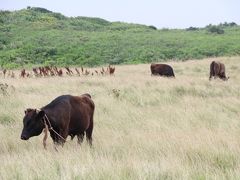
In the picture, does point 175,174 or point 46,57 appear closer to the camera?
point 175,174

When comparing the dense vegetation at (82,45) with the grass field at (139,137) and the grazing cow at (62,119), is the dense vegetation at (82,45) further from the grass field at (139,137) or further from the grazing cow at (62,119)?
the grazing cow at (62,119)

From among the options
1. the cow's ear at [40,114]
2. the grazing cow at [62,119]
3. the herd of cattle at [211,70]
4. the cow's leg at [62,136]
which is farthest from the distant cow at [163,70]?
the cow's ear at [40,114]

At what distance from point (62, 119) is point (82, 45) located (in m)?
38.8

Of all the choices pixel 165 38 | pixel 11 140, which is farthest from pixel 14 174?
pixel 165 38

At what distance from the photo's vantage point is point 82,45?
45812 millimetres

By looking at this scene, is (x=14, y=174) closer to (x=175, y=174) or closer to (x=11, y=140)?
(x=175, y=174)

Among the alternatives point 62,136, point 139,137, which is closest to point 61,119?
point 62,136

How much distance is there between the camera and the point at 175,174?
5441 mm

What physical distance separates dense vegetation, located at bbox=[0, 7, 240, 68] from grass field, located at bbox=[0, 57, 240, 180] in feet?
71.5

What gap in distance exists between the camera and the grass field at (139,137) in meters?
5.66

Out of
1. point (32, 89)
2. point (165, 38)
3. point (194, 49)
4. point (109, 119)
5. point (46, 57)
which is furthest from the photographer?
point (165, 38)

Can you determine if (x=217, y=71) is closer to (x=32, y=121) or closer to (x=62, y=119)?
(x=62, y=119)

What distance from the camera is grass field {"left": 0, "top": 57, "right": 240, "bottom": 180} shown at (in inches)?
223

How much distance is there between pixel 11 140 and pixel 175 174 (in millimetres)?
3611
